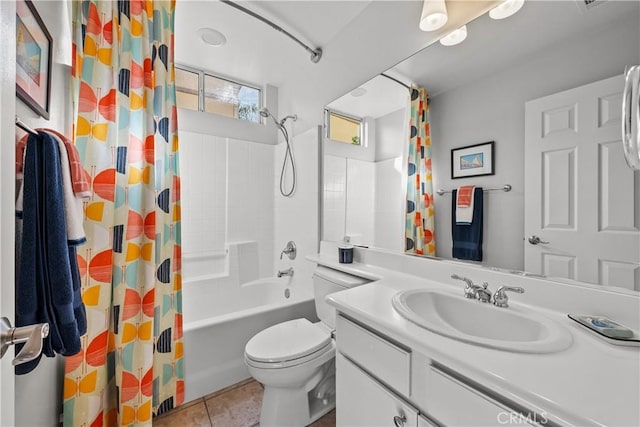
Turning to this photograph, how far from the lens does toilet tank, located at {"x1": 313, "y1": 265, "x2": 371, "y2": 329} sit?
145cm

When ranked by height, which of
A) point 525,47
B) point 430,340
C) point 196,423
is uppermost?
point 525,47

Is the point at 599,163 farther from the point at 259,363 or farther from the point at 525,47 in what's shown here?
the point at 259,363

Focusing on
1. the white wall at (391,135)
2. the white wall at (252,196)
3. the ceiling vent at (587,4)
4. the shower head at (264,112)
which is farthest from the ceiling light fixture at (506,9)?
the white wall at (252,196)

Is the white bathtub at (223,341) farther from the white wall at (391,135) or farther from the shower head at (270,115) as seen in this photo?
the shower head at (270,115)

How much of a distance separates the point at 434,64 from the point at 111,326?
7.06 feet

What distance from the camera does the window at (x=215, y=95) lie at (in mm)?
2375

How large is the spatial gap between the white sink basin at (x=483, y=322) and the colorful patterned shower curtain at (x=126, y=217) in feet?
4.39

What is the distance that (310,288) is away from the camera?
221cm

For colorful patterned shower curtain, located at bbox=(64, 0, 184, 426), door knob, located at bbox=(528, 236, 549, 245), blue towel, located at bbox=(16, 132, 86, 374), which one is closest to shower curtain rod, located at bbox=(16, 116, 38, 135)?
blue towel, located at bbox=(16, 132, 86, 374)

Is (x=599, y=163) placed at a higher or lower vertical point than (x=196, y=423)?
higher

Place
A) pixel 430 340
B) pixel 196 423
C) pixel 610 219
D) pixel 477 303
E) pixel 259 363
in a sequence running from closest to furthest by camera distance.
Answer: pixel 430 340
pixel 610 219
pixel 477 303
pixel 259 363
pixel 196 423

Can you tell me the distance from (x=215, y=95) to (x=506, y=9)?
234 centimetres

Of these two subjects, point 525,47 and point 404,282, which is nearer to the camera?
point 525,47

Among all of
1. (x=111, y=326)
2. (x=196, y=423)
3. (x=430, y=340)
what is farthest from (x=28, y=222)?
(x=196, y=423)
